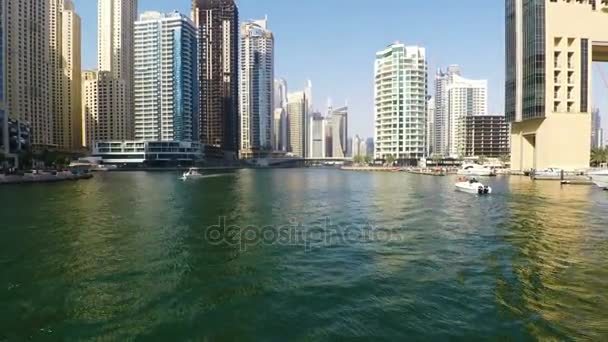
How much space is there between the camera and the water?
1248 cm

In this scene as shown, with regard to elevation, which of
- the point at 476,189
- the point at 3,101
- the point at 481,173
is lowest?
the point at 476,189

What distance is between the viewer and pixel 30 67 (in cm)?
17475

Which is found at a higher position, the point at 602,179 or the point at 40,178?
the point at 602,179

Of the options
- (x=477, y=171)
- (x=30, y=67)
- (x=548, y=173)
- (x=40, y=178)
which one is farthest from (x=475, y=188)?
(x=30, y=67)

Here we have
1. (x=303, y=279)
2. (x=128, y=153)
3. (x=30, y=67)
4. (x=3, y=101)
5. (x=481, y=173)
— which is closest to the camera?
(x=303, y=279)

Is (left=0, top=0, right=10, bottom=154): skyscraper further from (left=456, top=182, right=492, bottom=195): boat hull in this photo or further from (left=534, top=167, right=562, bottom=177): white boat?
(left=534, top=167, right=562, bottom=177): white boat

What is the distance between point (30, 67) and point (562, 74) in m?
194

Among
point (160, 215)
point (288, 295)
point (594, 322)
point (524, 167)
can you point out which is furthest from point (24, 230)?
point (524, 167)

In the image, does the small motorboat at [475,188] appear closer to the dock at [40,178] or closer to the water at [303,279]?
the water at [303,279]

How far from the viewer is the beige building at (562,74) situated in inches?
4277

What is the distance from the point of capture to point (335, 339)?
38.5 feet

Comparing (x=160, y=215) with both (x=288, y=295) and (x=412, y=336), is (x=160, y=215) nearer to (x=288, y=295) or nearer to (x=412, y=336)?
(x=288, y=295)

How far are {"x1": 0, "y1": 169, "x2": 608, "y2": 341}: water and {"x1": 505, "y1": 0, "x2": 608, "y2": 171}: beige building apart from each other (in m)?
85.6

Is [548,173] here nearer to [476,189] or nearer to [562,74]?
[562,74]
